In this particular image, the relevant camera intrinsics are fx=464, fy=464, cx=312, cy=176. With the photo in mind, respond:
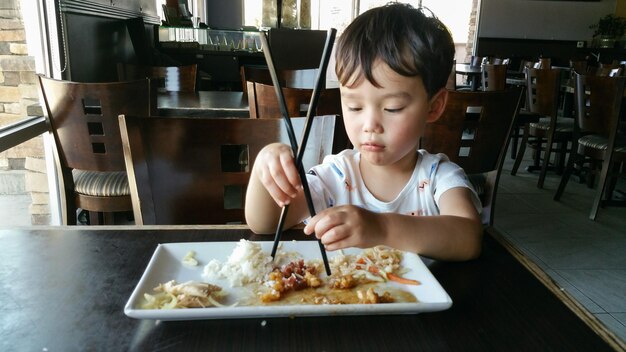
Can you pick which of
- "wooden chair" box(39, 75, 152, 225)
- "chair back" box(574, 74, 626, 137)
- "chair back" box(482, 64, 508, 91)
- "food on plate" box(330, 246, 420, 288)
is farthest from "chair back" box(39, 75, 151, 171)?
"chair back" box(482, 64, 508, 91)

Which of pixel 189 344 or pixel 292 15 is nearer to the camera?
pixel 189 344

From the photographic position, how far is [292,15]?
23.6 feet

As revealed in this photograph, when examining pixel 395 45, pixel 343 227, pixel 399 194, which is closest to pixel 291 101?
pixel 399 194

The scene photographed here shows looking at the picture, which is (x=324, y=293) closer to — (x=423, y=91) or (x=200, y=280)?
(x=200, y=280)

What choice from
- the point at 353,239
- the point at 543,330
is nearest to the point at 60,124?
the point at 353,239

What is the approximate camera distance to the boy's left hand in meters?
0.72

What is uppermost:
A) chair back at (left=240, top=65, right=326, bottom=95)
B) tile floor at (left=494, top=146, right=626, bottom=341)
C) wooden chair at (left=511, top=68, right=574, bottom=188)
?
chair back at (left=240, top=65, right=326, bottom=95)

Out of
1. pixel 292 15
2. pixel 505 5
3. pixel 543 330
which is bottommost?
pixel 543 330

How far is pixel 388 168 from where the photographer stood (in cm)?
125

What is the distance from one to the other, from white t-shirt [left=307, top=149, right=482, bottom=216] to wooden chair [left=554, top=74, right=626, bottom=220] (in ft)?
8.97

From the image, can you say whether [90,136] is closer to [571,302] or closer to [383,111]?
[383,111]

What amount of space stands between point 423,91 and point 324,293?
53cm

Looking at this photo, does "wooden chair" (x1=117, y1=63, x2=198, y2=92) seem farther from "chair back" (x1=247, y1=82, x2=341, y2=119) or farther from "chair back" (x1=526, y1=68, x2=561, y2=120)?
"chair back" (x1=526, y1=68, x2=561, y2=120)

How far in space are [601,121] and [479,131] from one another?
195 cm
